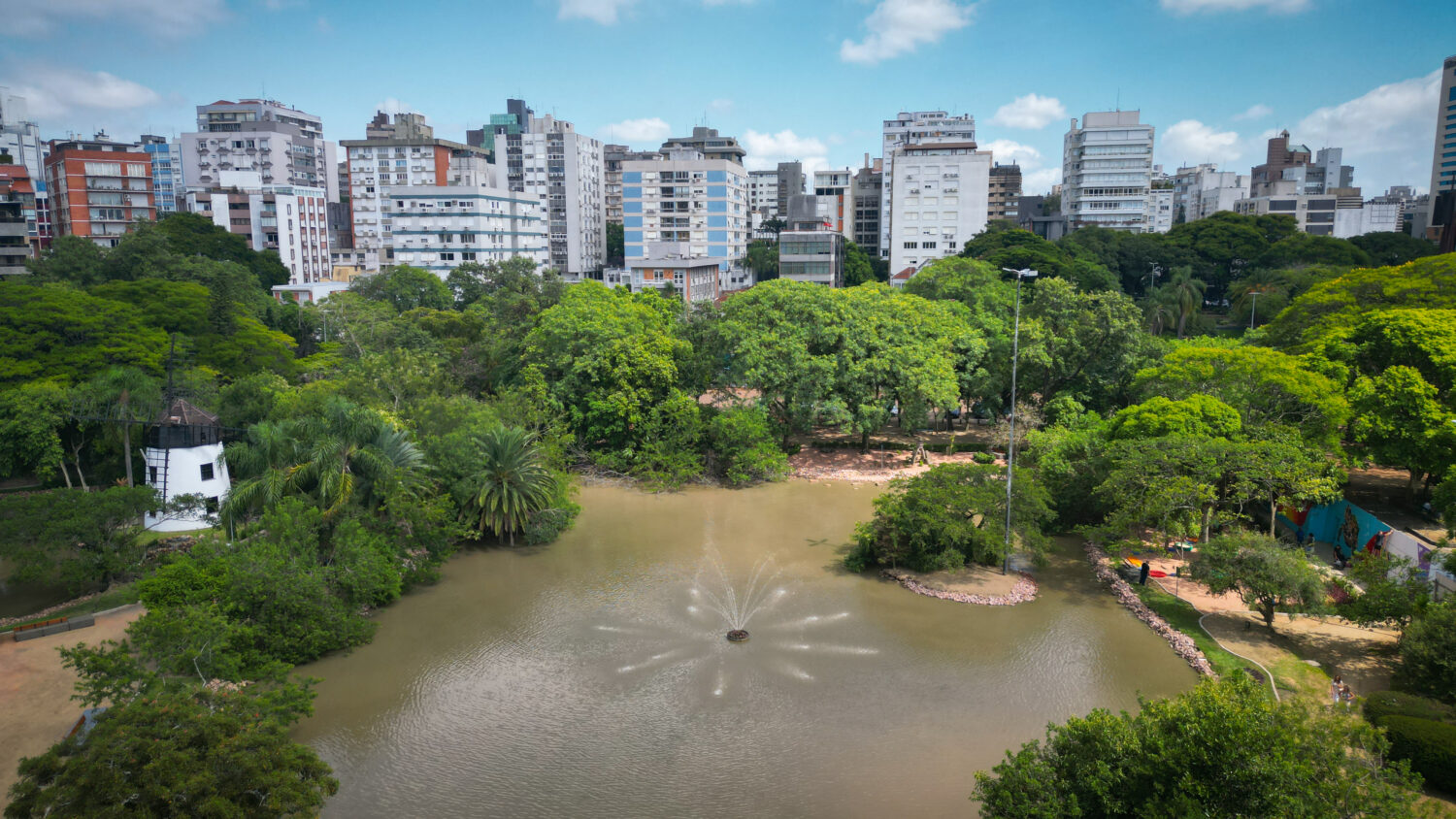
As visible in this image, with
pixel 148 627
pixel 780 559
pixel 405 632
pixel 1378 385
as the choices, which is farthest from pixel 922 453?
pixel 148 627

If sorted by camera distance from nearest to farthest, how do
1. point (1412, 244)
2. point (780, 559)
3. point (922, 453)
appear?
point (780, 559)
point (922, 453)
point (1412, 244)

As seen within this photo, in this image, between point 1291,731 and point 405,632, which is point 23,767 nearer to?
point 405,632

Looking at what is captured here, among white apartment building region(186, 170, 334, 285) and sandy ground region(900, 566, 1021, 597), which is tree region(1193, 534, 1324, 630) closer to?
sandy ground region(900, 566, 1021, 597)

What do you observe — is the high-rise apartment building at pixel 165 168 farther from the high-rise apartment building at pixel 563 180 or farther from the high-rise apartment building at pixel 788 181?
the high-rise apartment building at pixel 788 181

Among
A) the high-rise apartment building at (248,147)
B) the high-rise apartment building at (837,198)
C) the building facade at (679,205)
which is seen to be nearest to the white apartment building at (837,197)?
the high-rise apartment building at (837,198)

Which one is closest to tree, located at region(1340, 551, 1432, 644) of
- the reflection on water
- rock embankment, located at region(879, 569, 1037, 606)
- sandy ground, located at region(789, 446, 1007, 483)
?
the reflection on water

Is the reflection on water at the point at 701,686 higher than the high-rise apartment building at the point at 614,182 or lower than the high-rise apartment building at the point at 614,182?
lower
